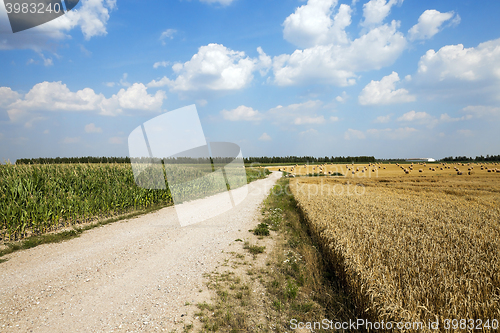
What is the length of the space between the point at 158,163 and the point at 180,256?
51.1ft

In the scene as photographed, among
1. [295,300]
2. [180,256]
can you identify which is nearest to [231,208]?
[180,256]

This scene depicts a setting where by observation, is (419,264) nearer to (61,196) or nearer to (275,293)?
(275,293)

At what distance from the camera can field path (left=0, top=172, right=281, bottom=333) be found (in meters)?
4.45

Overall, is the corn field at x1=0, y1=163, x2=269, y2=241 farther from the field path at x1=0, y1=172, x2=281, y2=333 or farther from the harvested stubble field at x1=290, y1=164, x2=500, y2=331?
the harvested stubble field at x1=290, y1=164, x2=500, y2=331

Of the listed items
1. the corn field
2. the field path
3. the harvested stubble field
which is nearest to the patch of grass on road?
the harvested stubble field

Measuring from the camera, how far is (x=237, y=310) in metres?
4.79

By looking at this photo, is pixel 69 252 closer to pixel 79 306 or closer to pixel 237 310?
pixel 79 306

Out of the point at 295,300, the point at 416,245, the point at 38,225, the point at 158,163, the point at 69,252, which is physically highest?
the point at 158,163

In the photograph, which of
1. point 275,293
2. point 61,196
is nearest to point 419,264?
point 275,293

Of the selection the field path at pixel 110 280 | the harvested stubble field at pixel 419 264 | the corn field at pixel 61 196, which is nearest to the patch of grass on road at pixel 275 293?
the harvested stubble field at pixel 419 264

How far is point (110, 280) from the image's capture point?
6055 millimetres

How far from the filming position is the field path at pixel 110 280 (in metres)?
4.45

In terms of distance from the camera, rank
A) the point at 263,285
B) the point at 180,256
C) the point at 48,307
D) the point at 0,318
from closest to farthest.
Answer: the point at 0,318
the point at 48,307
the point at 263,285
the point at 180,256

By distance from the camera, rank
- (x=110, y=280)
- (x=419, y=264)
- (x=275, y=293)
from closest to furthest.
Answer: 1. (x=419, y=264)
2. (x=275, y=293)
3. (x=110, y=280)
